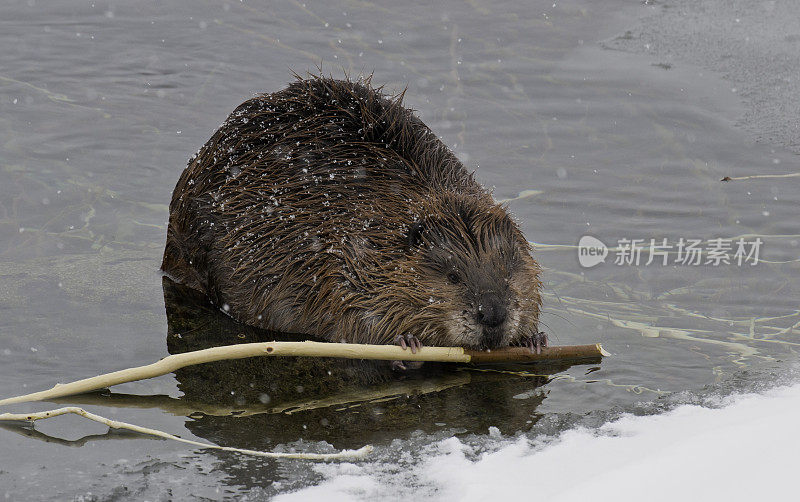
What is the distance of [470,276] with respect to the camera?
13.7 ft

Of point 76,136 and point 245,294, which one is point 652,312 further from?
point 76,136

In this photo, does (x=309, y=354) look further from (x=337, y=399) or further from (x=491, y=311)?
(x=491, y=311)

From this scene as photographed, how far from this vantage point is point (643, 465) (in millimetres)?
3225

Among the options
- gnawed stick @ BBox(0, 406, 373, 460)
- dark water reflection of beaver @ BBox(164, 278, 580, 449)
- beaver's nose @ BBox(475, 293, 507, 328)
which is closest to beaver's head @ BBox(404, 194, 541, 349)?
beaver's nose @ BBox(475, 293, 507, 328)

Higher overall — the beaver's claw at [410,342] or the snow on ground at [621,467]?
the beaver's claw at [410,342]

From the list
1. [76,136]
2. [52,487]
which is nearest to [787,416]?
[52,487]

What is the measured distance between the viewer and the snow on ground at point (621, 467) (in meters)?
3.07

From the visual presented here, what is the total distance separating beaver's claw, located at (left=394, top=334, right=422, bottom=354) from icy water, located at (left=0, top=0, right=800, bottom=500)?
0.15 meters

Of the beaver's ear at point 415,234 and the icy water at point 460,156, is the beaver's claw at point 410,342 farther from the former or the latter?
the beaver's ear at point 415,234

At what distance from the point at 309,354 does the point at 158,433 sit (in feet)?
2.14

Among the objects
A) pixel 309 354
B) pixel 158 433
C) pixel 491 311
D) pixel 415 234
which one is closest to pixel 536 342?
pixel 491 311

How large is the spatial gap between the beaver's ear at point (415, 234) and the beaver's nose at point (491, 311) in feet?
1.39

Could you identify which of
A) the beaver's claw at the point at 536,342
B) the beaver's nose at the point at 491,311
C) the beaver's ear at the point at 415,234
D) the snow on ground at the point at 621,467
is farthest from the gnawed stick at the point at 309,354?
the snow on ground at the point at 621,467

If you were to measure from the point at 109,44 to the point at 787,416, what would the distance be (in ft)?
21.0
